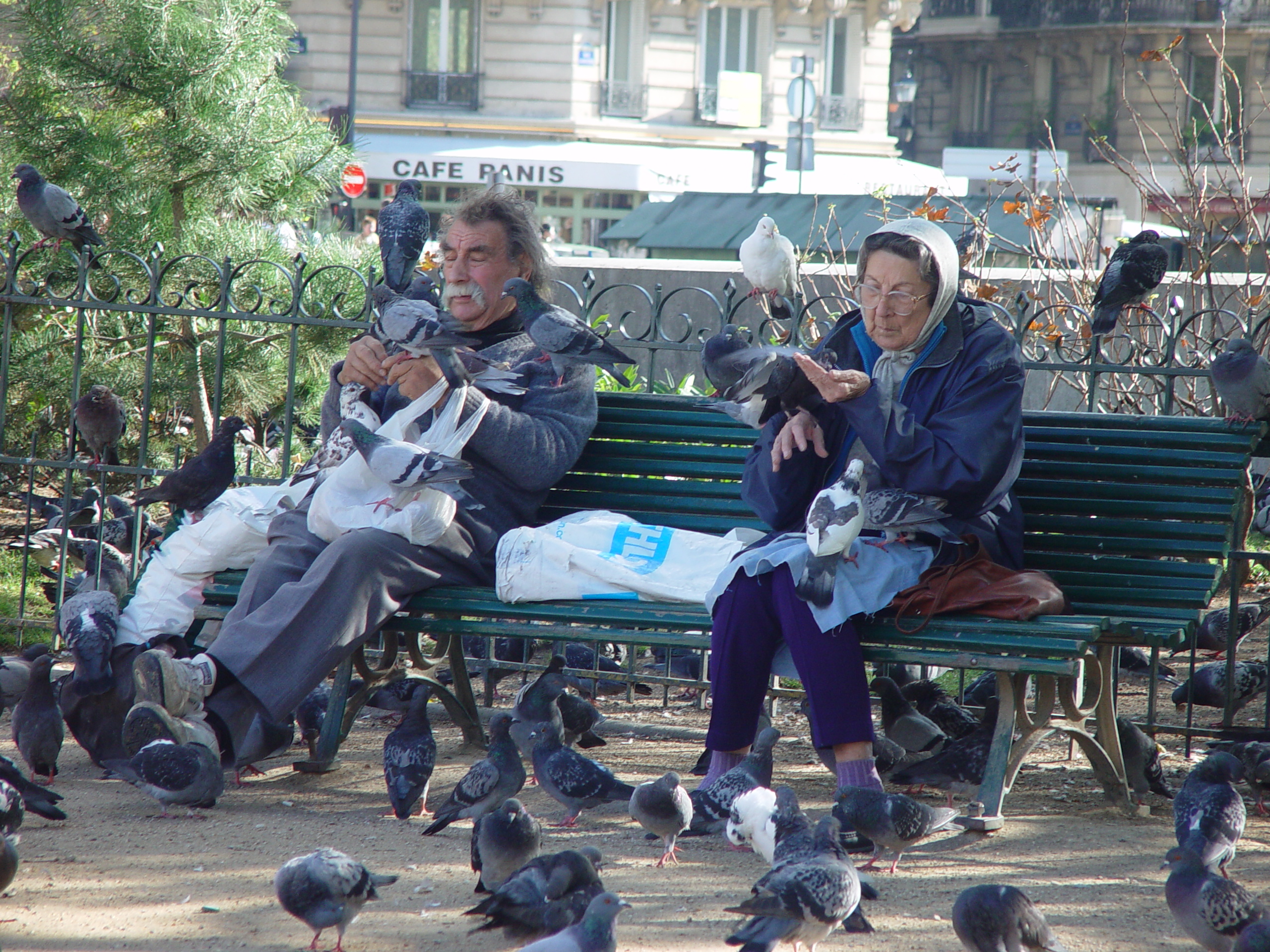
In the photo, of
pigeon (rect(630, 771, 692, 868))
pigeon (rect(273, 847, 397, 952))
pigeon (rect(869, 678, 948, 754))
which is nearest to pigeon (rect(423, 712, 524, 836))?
pigeon (rect(630, 771, 692, 868))

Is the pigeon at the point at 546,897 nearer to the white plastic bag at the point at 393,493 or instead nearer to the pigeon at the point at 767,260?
the white plastic bag at the point at 393,493

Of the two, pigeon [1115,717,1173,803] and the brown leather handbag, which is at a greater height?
the brown leather handbag

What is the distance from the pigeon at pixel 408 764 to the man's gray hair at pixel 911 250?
181 centimetres

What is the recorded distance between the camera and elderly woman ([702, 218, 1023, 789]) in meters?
3.51

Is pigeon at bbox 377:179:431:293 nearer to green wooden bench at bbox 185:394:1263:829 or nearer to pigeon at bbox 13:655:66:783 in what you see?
green wooden bench at bbox 185:394:1263:829

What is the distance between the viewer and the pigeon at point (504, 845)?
3.04 meters

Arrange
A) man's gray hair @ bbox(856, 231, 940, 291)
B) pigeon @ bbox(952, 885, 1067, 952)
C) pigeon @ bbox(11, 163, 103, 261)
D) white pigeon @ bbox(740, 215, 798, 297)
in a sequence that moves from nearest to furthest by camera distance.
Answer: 1. pigeon @ bbox(952, 885, 1067, 952)
2. man's gray hair @ bbox(856, 231, 940, 291)
3. white pigeon @ bbox(740, 215, 798, 297)
4. pigeon @ bbox(11, 163, 103, 261)

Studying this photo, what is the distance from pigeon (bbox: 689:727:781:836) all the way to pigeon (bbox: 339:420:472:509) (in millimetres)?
1125

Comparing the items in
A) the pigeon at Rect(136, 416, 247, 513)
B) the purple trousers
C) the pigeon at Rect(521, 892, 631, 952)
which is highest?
the pigeon at Rect(136, 416, 247, 513)

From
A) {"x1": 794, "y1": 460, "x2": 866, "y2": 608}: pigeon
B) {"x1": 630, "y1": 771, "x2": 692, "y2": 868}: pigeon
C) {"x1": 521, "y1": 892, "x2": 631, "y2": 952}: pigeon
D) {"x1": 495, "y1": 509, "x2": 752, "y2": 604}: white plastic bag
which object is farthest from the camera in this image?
{"x1": 495, "y1": 509, "x2": 752, "y2": 604}: white plastic bag

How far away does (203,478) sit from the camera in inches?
184

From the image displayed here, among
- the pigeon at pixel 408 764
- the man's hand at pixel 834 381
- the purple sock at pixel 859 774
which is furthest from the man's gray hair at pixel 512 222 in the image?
the purple sock at pixel 859 774

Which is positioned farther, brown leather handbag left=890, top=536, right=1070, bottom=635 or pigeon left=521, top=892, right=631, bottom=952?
brown leather handbag left=890, top=536, right=1070, bottom=635

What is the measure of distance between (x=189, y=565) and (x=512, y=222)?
1.52m
